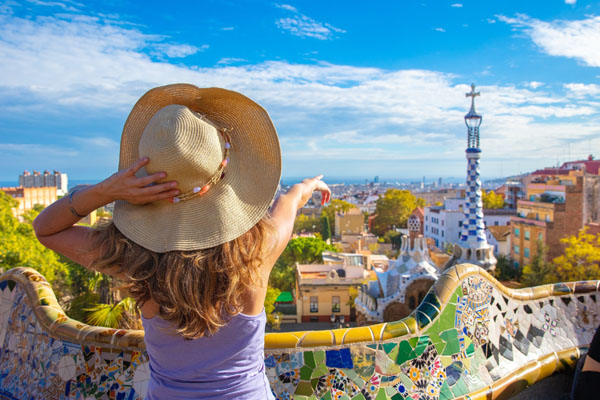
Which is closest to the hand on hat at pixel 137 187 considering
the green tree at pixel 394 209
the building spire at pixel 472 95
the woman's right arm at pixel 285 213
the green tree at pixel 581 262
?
the woman's right arm at pixel 285 213

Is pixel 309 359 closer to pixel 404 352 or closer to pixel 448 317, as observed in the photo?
pixel 404 352

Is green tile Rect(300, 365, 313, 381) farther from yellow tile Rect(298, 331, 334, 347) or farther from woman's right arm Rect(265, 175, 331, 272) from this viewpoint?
woman's right arm Rect(265, 175, 331, 272)

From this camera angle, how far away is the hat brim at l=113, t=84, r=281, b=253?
1.36 m

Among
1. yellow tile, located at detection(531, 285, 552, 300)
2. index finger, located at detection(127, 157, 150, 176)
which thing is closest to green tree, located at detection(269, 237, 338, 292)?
yellow tile, located at detection(531, 285, 552, 300)

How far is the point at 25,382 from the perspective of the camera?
2.56 meters

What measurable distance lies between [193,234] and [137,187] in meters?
0.21

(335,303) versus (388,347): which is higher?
(388,347)

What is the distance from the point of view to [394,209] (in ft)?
156

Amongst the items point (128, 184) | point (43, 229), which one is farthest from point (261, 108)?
point (43, 229)

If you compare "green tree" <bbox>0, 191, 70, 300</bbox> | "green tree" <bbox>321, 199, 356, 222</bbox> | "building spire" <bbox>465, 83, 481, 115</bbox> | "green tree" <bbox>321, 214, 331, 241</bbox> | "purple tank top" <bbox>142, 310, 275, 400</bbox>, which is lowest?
"green tree" <bbox>321, 214, 331, 241</bbox>

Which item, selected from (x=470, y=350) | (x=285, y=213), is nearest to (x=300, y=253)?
(x=470, y=350)

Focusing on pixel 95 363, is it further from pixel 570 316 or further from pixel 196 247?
pixel 570 316

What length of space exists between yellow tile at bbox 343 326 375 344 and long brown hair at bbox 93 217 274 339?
110 cm

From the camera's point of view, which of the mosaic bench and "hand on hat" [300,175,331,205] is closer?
"hand on hat" [300,175,331,205]
